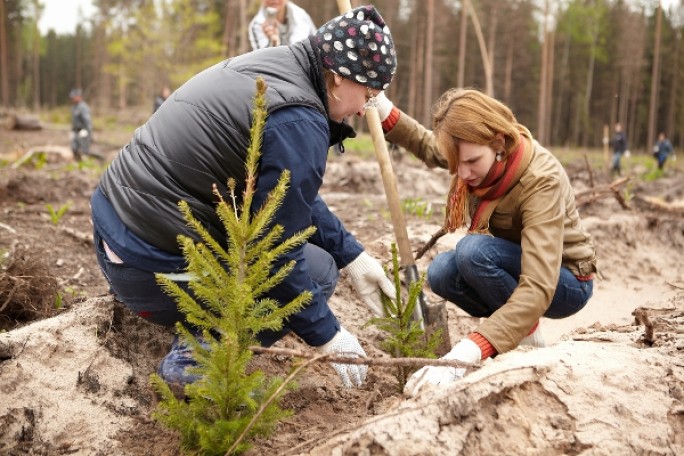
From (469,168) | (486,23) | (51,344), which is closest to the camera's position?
(51,344)

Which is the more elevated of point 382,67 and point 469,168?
point 382,67

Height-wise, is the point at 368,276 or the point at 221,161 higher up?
the point at 221,161

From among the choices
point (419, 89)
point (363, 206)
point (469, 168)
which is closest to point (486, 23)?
point (419, 89)

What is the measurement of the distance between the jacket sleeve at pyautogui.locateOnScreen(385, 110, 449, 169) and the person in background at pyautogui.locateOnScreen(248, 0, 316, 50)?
7.21 feet

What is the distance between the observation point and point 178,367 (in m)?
2.42

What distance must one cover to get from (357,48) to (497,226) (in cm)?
121

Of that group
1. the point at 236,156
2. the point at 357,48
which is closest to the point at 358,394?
the point at 236,156

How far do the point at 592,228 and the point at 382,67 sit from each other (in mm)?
4543

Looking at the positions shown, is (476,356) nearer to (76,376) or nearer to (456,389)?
(456,389)

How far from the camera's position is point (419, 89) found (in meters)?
35.4

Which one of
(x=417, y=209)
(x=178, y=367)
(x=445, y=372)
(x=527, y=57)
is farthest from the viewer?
(x=527, y=57)

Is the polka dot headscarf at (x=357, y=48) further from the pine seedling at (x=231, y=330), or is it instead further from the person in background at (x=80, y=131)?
the person in background at (x=80, y=131)

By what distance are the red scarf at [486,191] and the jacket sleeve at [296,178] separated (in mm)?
865

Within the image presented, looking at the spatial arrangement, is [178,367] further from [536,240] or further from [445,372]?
[536,240]
